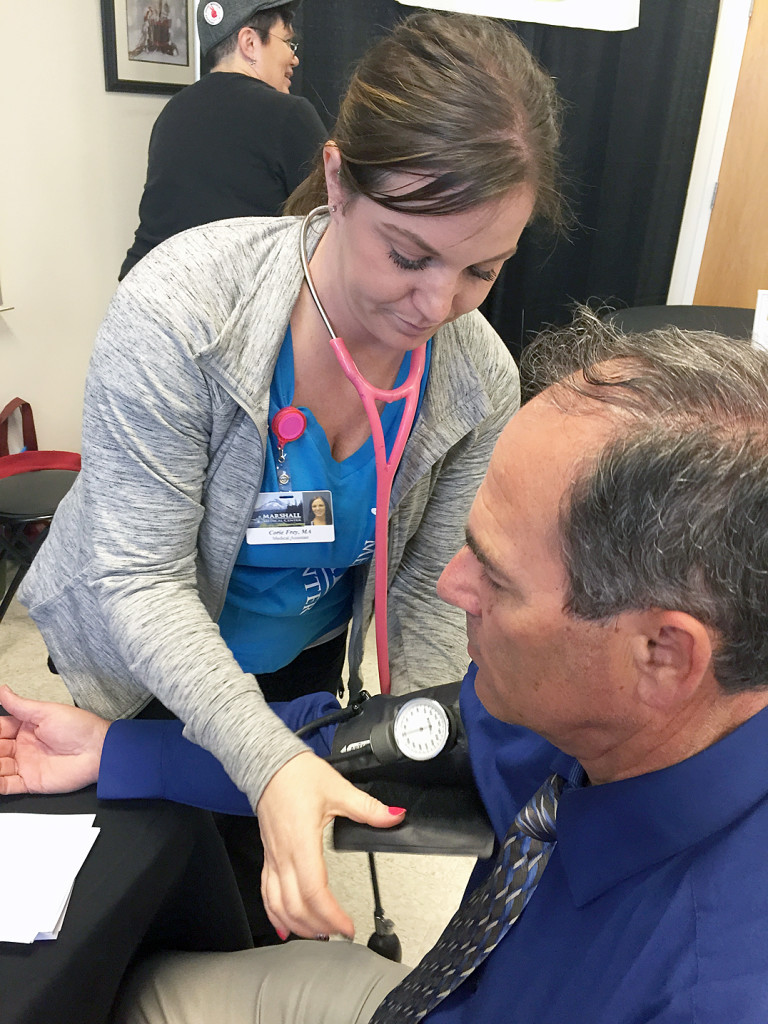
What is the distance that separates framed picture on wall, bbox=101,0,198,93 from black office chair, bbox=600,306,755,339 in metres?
1.72

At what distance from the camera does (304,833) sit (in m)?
0.77

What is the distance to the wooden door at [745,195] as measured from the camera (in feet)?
10.0

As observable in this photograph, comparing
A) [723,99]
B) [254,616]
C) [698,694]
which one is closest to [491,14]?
[723,99]

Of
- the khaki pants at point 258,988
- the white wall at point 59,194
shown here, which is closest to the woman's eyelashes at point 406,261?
the khaki pants at point 258,988

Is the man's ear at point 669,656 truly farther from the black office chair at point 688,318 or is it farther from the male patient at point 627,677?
the black office chair at point 688,318

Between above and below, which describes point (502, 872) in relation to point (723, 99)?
below

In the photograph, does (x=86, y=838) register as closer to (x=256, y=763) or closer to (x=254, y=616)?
(x=256, y=763)

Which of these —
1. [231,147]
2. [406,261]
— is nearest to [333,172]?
[406,261]

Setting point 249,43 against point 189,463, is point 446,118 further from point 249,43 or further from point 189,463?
point 249,43

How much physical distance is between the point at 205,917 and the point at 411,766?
1.11 ft

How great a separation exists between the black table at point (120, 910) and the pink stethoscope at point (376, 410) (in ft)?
1.29

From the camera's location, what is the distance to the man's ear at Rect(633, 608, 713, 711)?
0.56 meters

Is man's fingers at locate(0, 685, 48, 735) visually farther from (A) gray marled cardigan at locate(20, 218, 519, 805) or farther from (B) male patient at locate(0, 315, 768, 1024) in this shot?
(B) male patient at locate(0, 315, 768, 1024)

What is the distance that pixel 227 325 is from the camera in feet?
2.97
